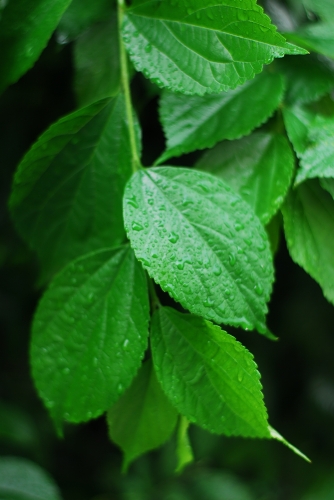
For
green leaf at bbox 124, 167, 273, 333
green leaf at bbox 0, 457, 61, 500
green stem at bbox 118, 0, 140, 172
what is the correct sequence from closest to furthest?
1. green leaf at bbox 124, 167, 273, 333
2. green stem at bbox 118, 0, 140, 172
3. green leaf at bbox 0, 457, 61, 500

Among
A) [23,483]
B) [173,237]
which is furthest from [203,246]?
[23,483]

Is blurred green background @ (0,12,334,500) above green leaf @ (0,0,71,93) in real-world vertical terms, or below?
below

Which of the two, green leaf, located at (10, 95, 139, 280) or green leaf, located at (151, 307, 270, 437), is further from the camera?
green leaf, located at (10, 95, 139, 280)

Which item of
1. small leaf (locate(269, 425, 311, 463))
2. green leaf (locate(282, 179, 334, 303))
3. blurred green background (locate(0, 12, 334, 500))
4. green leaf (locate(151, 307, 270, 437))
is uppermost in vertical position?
green leaf (locate(282, 179, 334, 303))

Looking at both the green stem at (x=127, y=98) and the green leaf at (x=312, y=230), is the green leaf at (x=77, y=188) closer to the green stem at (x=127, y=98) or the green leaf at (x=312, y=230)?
the green stem at (x=127, y=98)

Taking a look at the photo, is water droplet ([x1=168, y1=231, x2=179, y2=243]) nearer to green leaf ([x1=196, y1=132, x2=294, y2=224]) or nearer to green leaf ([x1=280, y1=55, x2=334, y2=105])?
green leaf ([x1=196, y1=132, x2=294, y2=224])

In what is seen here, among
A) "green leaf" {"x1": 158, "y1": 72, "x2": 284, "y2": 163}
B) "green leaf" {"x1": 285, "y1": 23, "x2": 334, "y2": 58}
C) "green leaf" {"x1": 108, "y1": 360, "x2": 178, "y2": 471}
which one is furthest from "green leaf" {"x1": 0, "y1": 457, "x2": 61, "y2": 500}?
"green leaf" {"x1": 285, "y1": 23, "x2": 334, "y2": 58}
